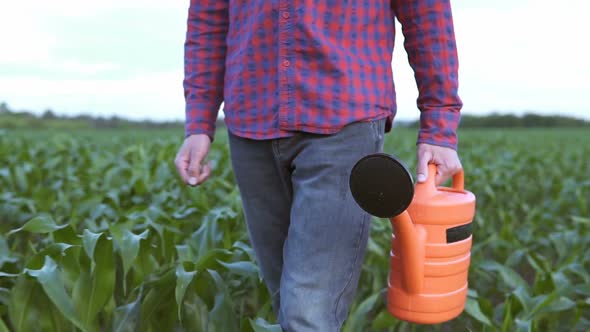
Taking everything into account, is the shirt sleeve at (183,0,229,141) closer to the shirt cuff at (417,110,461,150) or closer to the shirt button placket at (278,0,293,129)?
the shirt button placket at (278,0,293,129)

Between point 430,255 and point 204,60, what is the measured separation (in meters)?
0.83

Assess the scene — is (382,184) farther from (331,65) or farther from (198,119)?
(198,119)

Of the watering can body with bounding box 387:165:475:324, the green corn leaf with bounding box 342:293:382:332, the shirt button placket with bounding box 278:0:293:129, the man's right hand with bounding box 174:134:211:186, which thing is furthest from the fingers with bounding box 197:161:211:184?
the green corn leaf with bounding box 342:293:382:332

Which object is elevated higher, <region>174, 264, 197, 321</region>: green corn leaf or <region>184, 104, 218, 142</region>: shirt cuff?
<region>184, 104, 218, 142</region>: shirt cuff

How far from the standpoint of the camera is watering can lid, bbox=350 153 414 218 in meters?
1.20

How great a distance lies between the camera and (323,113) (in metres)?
1.39

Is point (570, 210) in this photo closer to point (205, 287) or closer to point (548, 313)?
point (548, 313)

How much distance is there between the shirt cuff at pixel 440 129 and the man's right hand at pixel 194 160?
609 mm

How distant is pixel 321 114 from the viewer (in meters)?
1.39

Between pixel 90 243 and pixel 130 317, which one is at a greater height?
pixel 90 243

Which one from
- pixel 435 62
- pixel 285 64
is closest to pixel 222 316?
pixel 285 64

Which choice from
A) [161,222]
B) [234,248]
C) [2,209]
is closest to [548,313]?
[234,248]

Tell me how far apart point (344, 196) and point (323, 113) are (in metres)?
0.19

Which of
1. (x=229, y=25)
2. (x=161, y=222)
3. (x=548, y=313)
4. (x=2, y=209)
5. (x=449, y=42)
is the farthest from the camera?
(x=2, y=209)
